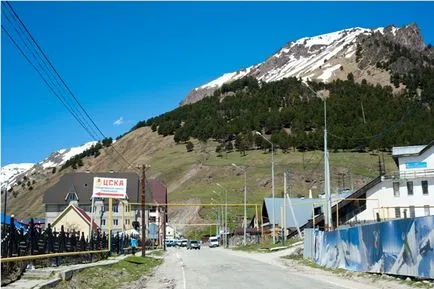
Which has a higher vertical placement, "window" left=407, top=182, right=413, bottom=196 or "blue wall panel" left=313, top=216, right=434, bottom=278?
"window" left=407, top=182, right=413, bottom=196

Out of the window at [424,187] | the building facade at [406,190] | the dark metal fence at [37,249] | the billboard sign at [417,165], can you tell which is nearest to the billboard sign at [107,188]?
the dark metal fence at [37,249]

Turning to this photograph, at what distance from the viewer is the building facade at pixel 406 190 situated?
69.8 m

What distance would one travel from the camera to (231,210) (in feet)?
411

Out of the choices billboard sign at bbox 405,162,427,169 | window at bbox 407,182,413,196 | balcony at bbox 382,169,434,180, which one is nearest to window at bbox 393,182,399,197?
balcony at bbox 382,169,434,180

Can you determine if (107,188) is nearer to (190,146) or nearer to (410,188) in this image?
(410,188)

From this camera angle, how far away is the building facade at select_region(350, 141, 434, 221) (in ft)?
229

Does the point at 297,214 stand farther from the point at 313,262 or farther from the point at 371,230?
the point at 371,230

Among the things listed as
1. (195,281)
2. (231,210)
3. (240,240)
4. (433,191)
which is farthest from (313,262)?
(231,210)

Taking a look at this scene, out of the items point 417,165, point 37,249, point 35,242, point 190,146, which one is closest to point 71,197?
point 417,165

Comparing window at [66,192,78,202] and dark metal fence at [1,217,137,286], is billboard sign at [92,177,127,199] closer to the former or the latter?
dark metal fence at [1,217,137,286]

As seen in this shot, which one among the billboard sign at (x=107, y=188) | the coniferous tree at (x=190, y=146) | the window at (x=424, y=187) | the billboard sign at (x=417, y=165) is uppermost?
the coniferous tree at (x=190, y=146)

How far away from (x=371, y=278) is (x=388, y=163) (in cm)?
12169

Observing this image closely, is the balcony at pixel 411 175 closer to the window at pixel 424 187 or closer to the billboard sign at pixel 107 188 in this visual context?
the window at pixel 424 187

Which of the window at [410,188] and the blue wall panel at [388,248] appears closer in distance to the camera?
the blue wall panel at [388,248]
